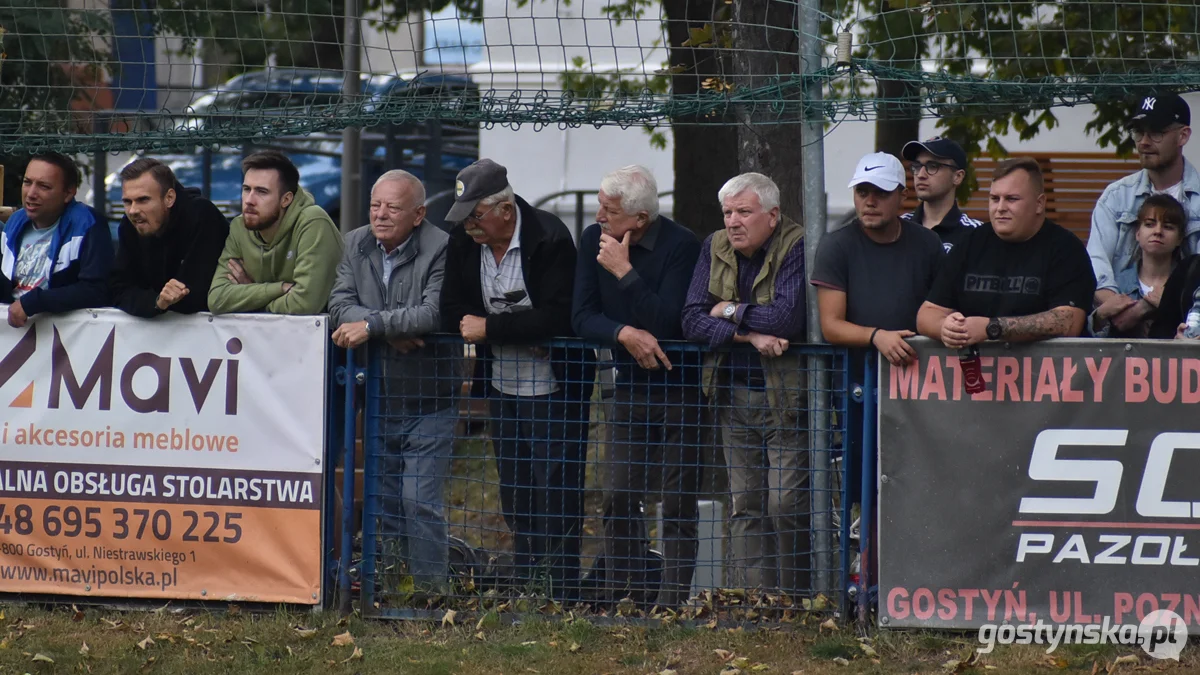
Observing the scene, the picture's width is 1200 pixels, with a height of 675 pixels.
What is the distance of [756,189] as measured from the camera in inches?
239

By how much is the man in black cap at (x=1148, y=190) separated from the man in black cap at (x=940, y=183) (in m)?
0.69

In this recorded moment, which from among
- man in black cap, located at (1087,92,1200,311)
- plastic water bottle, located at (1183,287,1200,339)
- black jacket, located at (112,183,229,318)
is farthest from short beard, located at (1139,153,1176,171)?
black jacket, located at (112,183,229,318)

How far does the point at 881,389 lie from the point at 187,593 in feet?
10.7

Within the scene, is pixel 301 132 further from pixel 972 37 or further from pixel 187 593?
pixel 972 37

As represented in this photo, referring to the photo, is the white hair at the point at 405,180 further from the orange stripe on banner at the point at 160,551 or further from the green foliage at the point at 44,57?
the green foliage at the point at 44,57

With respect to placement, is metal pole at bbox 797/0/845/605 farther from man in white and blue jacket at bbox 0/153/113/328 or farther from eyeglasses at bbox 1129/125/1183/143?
man in white and blue jacket at bbox 0/153/113/328

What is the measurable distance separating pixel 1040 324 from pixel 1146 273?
81cm

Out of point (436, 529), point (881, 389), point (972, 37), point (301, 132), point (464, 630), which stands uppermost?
point (972, 37)

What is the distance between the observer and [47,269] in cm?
657

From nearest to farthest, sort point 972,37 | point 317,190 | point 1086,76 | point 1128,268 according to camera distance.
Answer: point 1086,76 < point 1128,268 < point 972,37 < point 317,190

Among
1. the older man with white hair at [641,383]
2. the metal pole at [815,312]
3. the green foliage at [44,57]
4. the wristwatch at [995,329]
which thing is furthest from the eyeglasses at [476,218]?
the green foliage at [44,57]

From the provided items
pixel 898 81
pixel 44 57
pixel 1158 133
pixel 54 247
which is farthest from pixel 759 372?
pixel 44 57

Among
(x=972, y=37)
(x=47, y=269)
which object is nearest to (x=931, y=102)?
(x=47, y=269)

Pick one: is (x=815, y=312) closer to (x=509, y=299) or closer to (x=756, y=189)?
(x=756, y=189)
